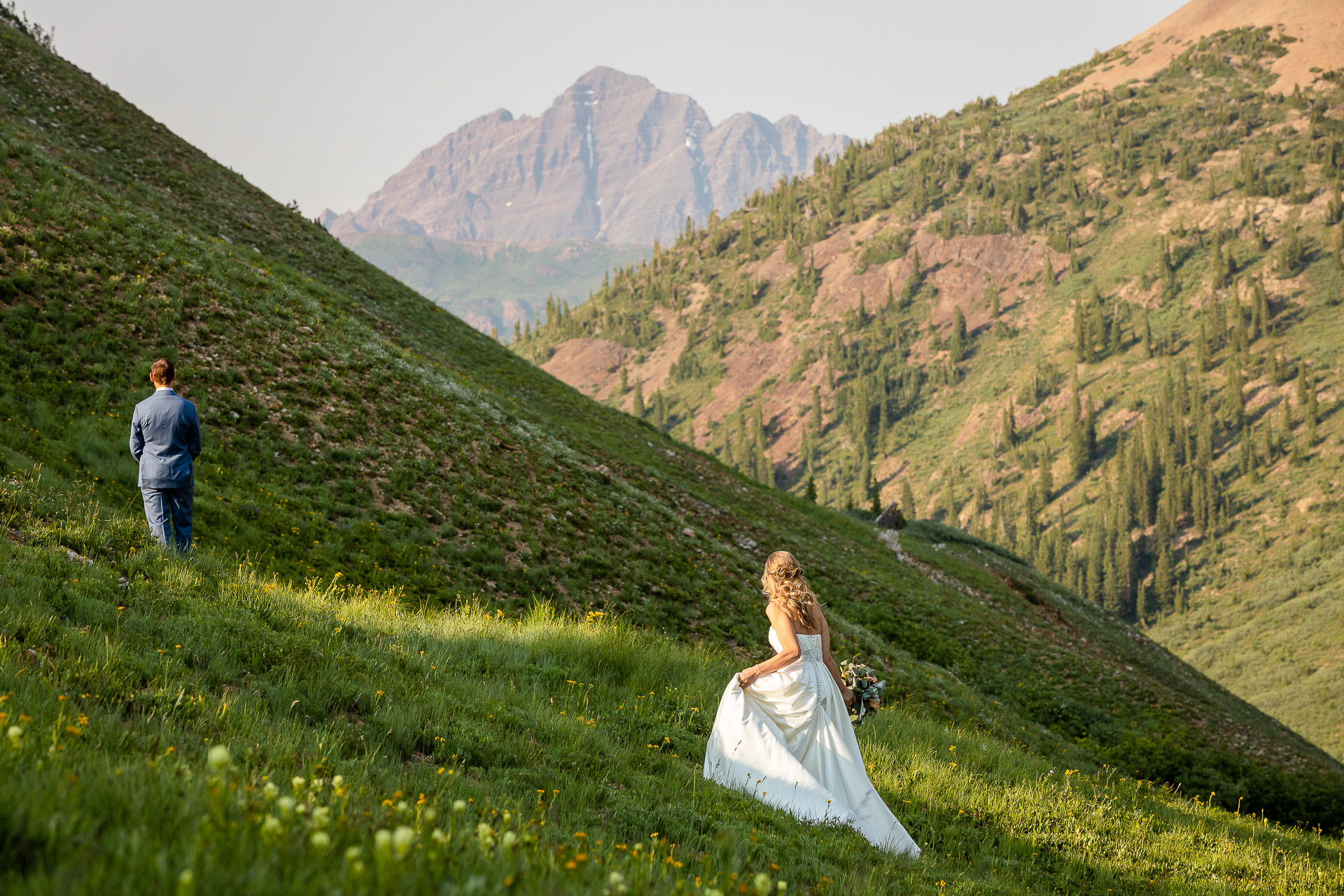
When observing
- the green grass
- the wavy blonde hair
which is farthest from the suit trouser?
the wavy blonde hair

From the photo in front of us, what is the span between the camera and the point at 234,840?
262cm

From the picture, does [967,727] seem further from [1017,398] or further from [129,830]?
[1017,398]

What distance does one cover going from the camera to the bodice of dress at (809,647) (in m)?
7.41

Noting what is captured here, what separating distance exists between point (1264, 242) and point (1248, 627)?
367 feet

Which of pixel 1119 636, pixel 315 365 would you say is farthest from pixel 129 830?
pixel 1119 636

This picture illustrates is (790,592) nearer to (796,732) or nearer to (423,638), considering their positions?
(796,732)

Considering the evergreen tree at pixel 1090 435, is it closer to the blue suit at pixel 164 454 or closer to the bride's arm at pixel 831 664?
the bride's arm at pixel 831 664

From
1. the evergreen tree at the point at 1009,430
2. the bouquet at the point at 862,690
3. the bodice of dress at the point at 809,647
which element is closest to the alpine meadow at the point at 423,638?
the bouquet at the point at 862,690

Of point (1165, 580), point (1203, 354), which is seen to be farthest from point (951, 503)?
point (1203, 354)

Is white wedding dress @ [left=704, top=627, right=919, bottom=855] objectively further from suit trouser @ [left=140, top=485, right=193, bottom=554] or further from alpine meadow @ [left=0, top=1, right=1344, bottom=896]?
suit trouser @ [left=140, top=485, right=193, bottom=554]

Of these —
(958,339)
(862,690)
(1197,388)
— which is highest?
(958,339)

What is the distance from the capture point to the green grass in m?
2.74

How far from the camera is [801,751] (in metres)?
7.29

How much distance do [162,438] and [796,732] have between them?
28.0 ft
